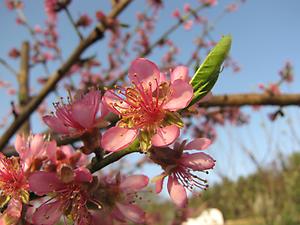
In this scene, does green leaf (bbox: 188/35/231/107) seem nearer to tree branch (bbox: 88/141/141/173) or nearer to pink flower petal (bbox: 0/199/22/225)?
tree branch (bbox: 88/141/141/173)

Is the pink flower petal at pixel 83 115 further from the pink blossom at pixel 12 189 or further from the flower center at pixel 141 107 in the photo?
the pink blossom at pixel 12 189

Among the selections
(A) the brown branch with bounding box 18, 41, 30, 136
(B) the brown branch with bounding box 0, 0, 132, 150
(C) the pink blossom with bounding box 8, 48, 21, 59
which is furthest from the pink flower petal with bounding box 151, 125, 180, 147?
(C) the pink blossom with bounding box 8, 48, 21, 59

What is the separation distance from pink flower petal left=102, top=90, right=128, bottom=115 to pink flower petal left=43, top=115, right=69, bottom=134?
10 centimetres

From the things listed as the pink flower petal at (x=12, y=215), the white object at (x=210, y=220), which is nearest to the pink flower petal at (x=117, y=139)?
the pink flower petal at (x=12, y=215)

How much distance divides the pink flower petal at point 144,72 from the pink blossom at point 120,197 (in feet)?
→ 0.67

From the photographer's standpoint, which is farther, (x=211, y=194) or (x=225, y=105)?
(x=211, y=194)

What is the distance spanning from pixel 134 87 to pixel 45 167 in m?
0.26

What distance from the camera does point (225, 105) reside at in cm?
193

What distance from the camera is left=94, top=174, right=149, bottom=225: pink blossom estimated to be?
2.48ft

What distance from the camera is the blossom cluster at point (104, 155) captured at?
2.32 ft

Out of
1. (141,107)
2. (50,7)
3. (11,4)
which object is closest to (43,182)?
(141,107)

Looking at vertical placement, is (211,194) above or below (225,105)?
below

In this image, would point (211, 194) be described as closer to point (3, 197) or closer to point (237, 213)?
point (237, 213)

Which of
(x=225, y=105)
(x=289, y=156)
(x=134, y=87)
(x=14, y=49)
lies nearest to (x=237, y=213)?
(x=289, y=156)
